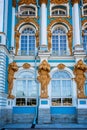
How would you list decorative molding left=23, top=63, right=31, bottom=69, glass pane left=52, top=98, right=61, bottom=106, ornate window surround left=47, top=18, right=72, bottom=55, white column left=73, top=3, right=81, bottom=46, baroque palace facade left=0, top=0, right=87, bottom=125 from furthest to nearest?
ornate window surround left=47, top=18, right=72, bottom=55 → white column left=73, top=3, right=81, bottom=46 → decorative molding left=23, top=63, right=31, bottom=69 → glass pane left=52, top=98, right=61, bottom=106 → baroque palace facade left=0, top=0, right=87, bottom=125

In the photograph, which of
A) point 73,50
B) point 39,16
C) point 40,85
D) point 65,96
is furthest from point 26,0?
point 65,96

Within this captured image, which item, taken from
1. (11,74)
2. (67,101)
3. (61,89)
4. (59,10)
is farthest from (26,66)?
(59,10)

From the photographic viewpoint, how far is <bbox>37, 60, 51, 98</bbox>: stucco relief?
682 inches

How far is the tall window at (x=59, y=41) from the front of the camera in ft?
62.3

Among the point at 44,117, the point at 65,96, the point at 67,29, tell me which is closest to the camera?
the point at 44,117

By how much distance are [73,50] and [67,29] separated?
206 cm

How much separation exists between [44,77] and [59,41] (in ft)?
11.8

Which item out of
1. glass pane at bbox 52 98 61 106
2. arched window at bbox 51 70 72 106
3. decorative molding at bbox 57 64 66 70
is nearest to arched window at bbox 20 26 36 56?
decorative molding at bbox 57 64 66 70

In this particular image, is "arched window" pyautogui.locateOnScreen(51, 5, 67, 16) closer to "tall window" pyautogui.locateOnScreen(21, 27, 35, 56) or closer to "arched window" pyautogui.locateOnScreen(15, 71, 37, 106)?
"tall window" pyautogui.locateOnScreen(21, 27, 35, 56)

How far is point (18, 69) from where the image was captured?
1812 cm

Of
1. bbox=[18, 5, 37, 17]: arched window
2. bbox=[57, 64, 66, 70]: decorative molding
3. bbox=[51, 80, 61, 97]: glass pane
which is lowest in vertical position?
bbox=[51, 80, 61, 97]: glass pane

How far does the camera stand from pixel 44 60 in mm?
17828

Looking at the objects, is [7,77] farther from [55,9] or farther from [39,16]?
[55,9]

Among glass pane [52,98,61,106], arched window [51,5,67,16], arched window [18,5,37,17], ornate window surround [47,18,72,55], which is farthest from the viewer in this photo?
arched window [51,5,67,16]
